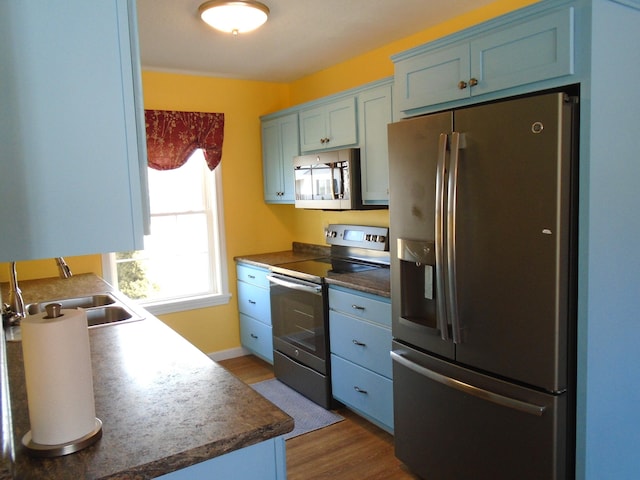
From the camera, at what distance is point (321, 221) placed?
4.29 m

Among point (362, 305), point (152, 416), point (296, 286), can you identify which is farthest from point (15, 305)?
point (362, 305)

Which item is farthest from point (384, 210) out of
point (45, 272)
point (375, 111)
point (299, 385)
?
point (45, 272)

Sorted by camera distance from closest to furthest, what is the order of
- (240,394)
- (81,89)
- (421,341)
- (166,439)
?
(81,89)
(166,439)
(240,394)
(421,341)

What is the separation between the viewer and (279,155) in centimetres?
419

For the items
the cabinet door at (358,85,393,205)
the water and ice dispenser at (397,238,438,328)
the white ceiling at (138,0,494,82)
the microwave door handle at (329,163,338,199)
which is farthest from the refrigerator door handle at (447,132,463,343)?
the microwave door handle at (329,163,338,199)

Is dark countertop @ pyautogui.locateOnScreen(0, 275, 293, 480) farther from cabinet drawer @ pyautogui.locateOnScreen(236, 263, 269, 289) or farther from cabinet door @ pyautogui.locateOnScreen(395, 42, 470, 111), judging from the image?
cabinet drawer @ pyautogui.locateOnScreen(236, 263, 269, 289)

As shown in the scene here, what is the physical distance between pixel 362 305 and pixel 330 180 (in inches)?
39.7

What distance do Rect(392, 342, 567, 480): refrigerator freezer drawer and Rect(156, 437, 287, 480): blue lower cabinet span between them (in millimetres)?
1030

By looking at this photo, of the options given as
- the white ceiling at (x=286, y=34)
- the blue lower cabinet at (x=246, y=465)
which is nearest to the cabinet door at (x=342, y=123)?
the white ceiling at (x=286, y=34)

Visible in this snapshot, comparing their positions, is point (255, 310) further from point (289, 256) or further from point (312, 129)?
point (312, 129)

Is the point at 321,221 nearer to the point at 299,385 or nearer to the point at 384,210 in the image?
the point at 384,210

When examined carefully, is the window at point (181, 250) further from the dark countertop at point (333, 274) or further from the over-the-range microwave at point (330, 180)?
the over-the-range microwave at point (330, 180)

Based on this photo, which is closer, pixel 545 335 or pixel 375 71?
pixel 545 335

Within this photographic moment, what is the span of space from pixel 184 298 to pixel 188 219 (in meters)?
0.67
